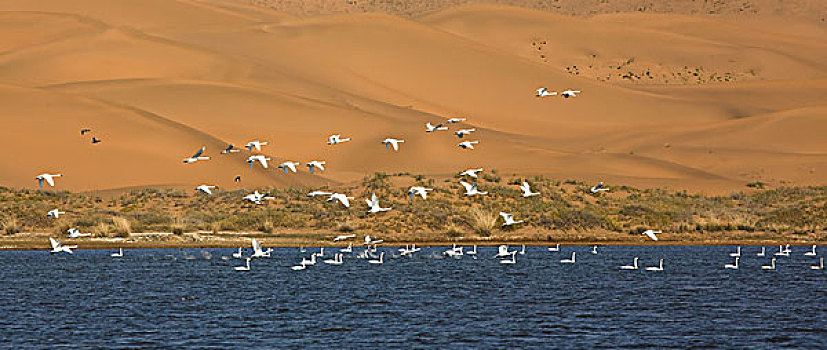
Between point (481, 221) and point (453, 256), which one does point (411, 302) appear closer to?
point (453, 256)

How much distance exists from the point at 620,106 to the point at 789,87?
16201mm

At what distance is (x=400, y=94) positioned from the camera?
112 metres

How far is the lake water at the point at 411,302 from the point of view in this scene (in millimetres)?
30938

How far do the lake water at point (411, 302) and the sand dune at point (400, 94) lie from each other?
96.7ft

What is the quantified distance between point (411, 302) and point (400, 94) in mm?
74592

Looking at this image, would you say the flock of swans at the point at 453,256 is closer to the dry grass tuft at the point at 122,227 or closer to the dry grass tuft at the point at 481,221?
the dry grass tuft at the point at 481,221

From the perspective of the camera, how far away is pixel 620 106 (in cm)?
11519

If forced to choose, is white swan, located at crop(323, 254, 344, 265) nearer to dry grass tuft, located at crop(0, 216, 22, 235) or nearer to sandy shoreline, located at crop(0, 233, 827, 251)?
sandy shoreline, located at crop(0, 233, 827, 251)

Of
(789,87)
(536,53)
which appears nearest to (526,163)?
(789,87)

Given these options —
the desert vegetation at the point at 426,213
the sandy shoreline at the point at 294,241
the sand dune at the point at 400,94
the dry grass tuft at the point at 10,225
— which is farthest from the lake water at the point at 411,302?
the sand dune at the point at 400,94

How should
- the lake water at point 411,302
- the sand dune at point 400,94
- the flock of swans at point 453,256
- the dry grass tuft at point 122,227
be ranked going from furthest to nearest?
the sand dune at point 400,94 < the dry grass tuft at point 122,227 < the flock of swans at point 453,256 < the lake water at point 411,302

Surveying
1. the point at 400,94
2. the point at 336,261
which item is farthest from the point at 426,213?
the point at 400,94

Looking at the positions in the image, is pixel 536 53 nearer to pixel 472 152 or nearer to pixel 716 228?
→ pixel 472 152

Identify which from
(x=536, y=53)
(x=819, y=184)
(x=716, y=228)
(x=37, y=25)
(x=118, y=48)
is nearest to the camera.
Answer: (x=716, y=228)
